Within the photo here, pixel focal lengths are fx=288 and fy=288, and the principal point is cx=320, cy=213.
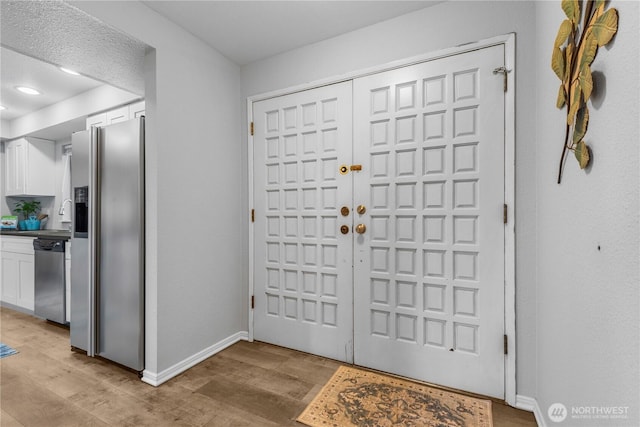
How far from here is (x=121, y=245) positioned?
2.11m

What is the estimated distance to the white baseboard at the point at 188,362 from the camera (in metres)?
1.95

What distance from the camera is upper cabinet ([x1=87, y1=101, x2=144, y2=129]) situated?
9.23 feet

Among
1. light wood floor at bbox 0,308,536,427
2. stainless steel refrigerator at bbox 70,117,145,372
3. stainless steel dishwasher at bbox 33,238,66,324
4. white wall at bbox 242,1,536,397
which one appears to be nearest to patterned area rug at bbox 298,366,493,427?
light wood floor at bbox 0,308,536,427

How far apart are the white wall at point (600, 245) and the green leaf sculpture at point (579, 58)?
0.09 feet

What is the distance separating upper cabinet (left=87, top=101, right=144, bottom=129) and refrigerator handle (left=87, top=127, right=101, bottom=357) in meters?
0.68

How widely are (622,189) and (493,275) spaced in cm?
114

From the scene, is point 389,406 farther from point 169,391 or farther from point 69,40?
point 69,40

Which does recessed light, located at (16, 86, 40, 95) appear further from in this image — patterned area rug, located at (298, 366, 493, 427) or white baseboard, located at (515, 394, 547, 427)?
white baseboard, located at (515, 394, 547, 427)

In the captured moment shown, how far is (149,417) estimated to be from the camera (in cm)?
161

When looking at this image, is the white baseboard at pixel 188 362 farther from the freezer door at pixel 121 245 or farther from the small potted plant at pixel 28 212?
the small potted plant at pixel 28 212

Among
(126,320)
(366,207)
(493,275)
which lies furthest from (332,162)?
(126,320)

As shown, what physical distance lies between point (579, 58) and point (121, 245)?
2.70m

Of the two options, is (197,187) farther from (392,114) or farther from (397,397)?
(397,397)

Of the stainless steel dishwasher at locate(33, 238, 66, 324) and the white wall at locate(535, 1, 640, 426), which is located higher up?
the white wall at locate(535, 1, 640, 426)
